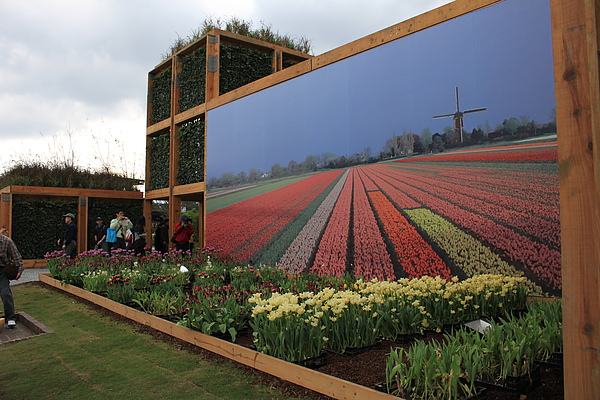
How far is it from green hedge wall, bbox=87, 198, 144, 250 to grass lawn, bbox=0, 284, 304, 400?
10.3 meters

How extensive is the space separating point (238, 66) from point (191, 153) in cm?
297

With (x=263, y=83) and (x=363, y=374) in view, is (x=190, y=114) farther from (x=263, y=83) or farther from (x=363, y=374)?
(x=363, y=374)

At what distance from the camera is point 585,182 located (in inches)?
90.8

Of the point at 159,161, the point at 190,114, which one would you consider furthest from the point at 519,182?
the point at 159,161

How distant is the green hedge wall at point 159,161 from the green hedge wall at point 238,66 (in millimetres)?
3490

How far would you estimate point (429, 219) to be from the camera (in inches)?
273

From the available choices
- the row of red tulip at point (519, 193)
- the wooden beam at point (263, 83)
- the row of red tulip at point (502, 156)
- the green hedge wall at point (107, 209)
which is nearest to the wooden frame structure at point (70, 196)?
the green hedge wall at point (107, 209)

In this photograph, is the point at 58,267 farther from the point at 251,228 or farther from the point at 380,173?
the point at 380,173

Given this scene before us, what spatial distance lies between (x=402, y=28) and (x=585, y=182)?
19.6 ft

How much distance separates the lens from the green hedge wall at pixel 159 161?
51.0ft

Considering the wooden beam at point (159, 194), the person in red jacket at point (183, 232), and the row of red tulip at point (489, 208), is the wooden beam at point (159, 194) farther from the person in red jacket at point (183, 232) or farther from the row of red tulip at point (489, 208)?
the row of red tulip at point (489, 208)

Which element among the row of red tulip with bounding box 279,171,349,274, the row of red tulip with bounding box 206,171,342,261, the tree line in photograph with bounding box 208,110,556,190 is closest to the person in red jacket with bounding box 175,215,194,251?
the row of red tulip with bounding box 206,171,342,261

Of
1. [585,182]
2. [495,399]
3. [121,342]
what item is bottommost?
[121,342]

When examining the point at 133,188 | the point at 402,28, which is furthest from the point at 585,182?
the point at 133,188
